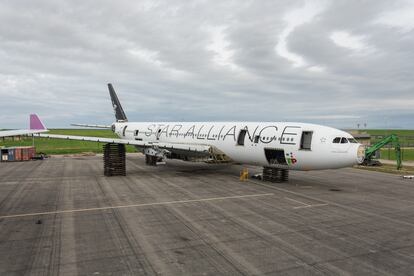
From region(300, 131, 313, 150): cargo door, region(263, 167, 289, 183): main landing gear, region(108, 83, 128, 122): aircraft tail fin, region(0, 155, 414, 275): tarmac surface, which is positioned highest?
region(108, 83, 128, 122): aircraft tail fin

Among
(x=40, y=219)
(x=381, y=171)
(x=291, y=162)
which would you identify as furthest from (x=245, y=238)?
(x=381, y=171)

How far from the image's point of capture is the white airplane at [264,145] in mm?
22359

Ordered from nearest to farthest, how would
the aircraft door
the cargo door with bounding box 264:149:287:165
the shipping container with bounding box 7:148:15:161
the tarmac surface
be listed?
the tarmac surface, the cargo door with bounding box 264:149:287:165, the aircraft door, the shipping container with bounding box 7:148:15:161

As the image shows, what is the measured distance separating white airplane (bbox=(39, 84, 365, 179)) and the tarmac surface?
220 centimetres

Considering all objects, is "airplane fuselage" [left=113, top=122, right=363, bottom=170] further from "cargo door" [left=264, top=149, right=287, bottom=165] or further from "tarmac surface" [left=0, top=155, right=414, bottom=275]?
"tarmac surface" [left=0, top=155, right=414, bottom=275]

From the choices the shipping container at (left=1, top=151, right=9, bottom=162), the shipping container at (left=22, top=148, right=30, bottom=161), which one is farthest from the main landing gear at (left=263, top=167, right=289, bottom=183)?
the shipping container at (left=1, top=151, right=9, bottom=162)

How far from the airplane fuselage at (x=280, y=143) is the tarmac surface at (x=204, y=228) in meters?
2.10

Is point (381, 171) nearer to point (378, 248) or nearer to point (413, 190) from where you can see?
point (413, 190)

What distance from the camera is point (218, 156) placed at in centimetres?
2944

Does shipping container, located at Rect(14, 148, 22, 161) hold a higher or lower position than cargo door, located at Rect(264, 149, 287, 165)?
lower

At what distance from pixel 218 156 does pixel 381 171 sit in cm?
1865

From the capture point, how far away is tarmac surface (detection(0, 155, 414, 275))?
10.0 metres

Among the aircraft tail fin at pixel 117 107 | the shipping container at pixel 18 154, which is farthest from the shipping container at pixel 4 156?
the aircraft tail fin at pixel 117 107

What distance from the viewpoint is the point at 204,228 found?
1373 cm
